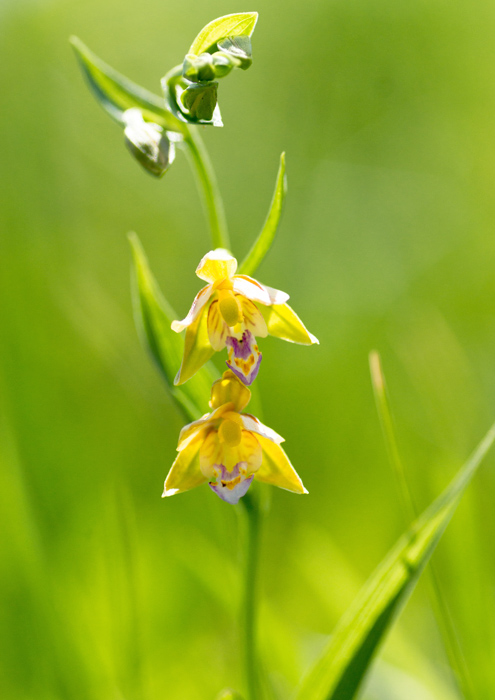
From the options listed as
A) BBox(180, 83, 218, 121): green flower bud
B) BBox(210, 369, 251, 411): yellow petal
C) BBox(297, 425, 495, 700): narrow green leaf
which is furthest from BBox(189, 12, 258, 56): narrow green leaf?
BBox(297, 425, 495, 700): narrow green leaf

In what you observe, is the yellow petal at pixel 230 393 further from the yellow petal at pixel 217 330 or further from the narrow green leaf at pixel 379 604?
the narrow green leaf at pixel 379 604

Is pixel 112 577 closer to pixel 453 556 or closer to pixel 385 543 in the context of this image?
pixel 453 556

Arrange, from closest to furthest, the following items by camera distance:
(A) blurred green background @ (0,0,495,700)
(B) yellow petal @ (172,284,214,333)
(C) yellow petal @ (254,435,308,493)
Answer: (B) yellow petal @ (172,284,214,333) < (C) yellow petal @ (254,435,308,493) < (A) blurred green background @ (0,0,495,700)

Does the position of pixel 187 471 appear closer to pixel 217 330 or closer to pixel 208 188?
pixel 217 330

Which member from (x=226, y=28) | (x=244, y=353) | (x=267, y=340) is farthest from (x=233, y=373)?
(x=267, y=340)

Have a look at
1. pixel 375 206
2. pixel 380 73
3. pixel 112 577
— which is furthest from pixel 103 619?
pixel 380 73

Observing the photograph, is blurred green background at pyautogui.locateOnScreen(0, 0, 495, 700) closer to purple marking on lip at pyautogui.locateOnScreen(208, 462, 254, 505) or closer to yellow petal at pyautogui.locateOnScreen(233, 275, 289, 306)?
purple marking on lip at pyautogui.locateOnScreen(208, 462, 254, 505)
